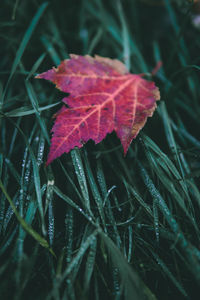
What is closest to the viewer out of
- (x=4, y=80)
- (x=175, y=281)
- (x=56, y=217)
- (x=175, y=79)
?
(x=175, y=281)

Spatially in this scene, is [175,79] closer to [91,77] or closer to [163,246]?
[91,77]

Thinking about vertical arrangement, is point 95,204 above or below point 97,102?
below

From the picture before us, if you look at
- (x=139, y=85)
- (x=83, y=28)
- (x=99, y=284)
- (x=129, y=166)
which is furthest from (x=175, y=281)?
(x=83, y=28)
